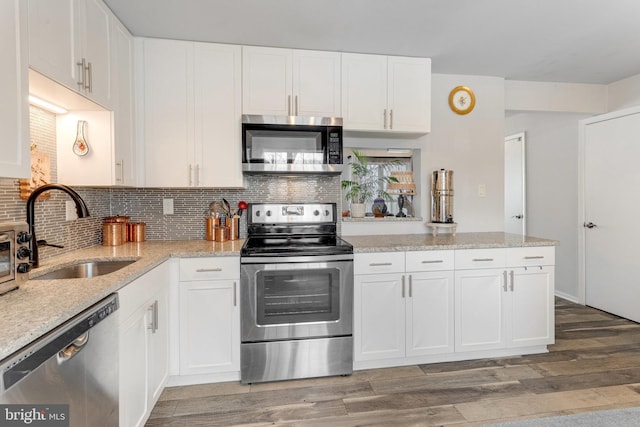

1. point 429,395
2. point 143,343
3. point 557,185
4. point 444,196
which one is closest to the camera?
point 143,343

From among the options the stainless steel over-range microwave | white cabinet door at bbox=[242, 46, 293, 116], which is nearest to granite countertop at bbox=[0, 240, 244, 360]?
the stainless steel over-range microwave

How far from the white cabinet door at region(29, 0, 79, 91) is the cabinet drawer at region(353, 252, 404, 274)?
190 cm

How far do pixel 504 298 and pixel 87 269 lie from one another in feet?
9.30

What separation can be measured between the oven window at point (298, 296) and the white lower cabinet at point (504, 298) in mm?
957

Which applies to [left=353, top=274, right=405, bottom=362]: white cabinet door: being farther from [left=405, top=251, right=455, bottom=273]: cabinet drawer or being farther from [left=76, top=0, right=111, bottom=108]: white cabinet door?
[left=76, top=0, right=111, bottom=108]: white cabinet door

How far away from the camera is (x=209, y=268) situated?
7.07 ft

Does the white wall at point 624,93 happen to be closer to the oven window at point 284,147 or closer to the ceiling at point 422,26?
the ceiling at point 422,26

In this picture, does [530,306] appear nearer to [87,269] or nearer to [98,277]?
[98,277]

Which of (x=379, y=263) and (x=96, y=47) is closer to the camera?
(x=96, y=47)

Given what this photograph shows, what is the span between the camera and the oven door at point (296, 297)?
216 cm

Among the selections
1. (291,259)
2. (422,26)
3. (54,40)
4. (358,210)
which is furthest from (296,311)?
(422,26)

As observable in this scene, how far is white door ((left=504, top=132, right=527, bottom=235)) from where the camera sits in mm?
4578

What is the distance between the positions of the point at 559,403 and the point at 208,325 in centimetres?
221

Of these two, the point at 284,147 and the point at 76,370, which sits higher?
the point at 284,147
